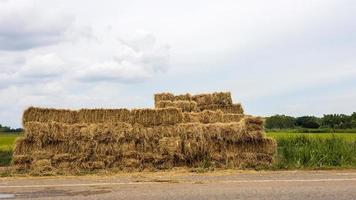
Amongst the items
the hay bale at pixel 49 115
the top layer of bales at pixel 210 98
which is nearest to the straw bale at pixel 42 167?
the hay bale at pixel 49 115

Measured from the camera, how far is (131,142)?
1546 cm

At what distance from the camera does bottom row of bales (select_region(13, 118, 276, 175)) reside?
1523 cm

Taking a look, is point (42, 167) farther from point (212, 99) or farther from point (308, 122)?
point (308, 122)

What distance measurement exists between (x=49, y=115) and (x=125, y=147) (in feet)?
7.66

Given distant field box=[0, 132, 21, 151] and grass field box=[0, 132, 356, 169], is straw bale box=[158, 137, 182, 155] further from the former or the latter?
distant field box=[0, 132, 21, 151]

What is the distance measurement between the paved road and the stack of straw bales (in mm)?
1148

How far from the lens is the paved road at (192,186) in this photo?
9750 mm

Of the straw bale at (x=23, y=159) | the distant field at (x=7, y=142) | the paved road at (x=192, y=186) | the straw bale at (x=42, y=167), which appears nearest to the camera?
the paved road at (x=192, y=186)

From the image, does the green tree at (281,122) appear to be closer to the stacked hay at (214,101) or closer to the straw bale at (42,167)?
the stacked hay at (214,101)

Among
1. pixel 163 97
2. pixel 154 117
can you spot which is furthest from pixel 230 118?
pixel 154 117

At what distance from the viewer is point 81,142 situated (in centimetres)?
1536

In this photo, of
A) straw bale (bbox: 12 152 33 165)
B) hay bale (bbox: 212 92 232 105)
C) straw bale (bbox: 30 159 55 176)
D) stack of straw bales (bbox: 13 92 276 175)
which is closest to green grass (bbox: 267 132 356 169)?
stack of straw bales (bbox: 13 92 276 175)

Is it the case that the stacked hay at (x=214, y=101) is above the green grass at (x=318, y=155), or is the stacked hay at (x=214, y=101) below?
above

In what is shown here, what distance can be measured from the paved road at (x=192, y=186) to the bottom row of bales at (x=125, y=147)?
108 centimetres
